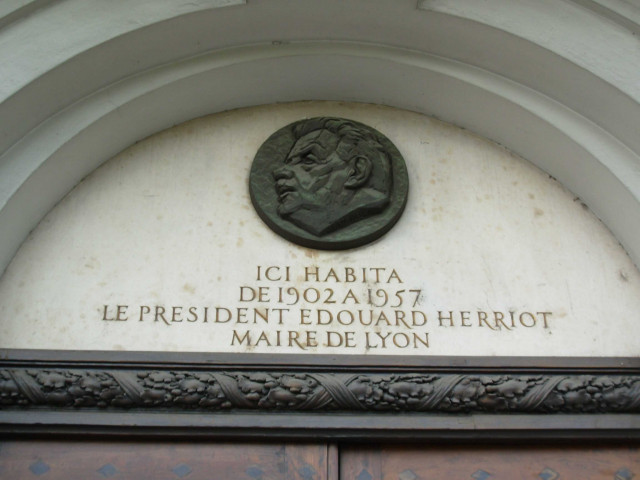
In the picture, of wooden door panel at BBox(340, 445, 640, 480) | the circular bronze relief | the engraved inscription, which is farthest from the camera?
the circular bronze relief

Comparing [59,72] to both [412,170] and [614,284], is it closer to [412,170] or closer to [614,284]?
[412,170]

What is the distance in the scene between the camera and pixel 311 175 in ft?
14.4

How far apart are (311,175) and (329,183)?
4.0 inches

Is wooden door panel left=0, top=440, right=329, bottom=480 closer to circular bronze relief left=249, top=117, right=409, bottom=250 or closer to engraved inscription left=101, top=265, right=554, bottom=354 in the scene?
engraved inscription left=101, top=265, right=554, bottom=354

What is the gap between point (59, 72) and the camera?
4.06 meters

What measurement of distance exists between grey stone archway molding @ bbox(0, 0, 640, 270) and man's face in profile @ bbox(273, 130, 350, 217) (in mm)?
400

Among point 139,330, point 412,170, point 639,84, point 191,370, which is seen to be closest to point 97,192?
point 139,330

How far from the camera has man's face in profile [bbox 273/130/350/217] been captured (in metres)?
4.29

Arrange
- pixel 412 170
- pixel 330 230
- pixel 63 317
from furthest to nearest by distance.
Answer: pixel 412 170
pixel 330 230
pixel 63 317

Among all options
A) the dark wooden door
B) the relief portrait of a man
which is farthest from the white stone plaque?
the dark wooden door

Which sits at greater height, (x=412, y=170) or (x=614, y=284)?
(x=412, y=170)

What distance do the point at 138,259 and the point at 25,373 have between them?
74cm

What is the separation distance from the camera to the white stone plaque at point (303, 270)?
3.98 meters

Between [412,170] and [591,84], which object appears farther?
[412,170]
